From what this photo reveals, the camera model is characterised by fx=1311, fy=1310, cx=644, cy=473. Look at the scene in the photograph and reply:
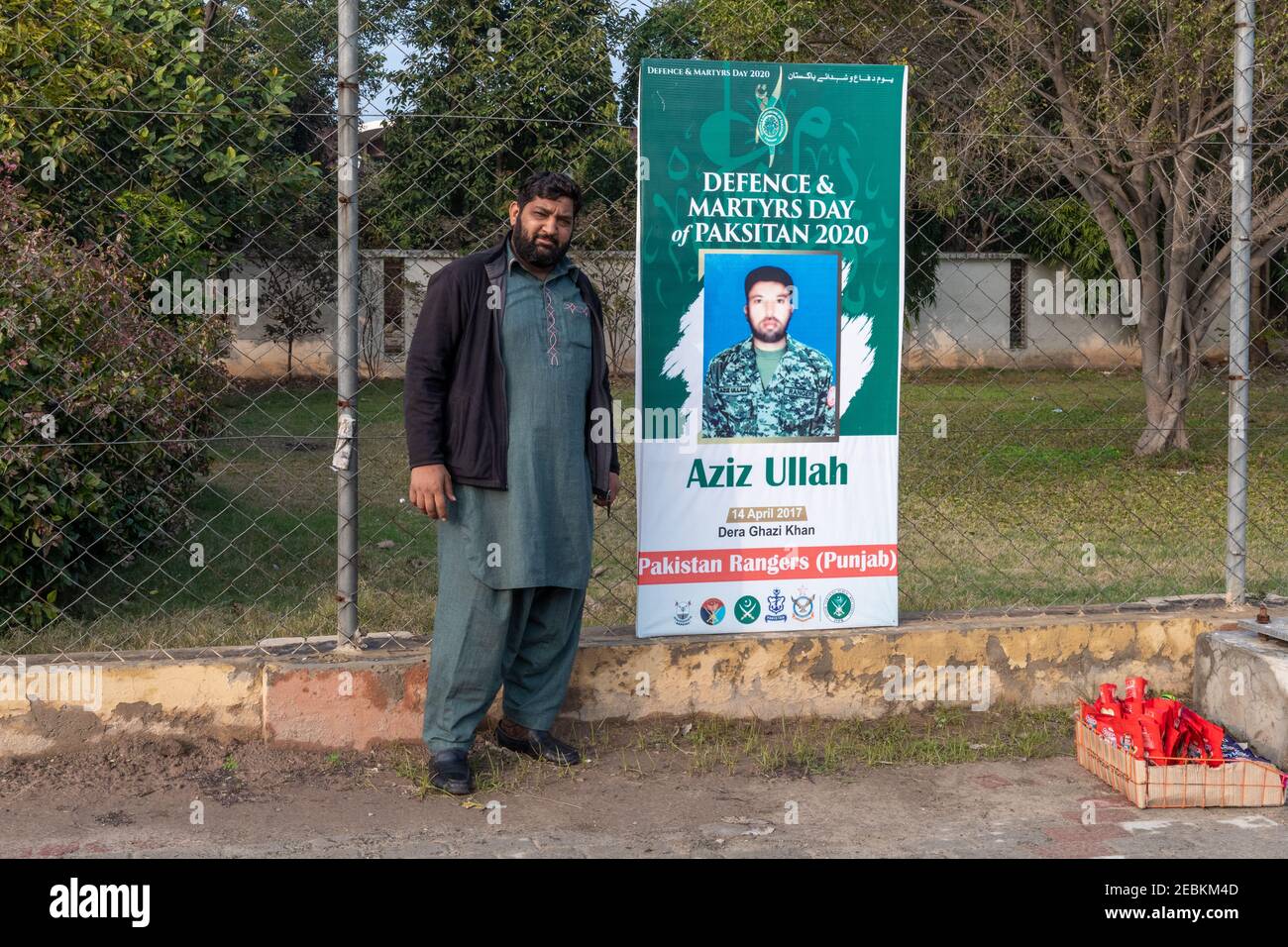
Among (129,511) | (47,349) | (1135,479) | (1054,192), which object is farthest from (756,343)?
(1054,192)

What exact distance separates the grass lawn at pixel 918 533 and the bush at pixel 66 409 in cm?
26

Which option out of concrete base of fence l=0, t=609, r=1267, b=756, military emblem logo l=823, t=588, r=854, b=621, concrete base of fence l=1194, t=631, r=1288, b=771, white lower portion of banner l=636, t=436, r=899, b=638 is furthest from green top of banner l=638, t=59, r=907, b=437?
concrete base of fence l=1194, t=631, r=1288, b=771

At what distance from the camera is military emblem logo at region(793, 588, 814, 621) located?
482 centimetres

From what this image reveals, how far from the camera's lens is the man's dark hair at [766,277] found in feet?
15.5

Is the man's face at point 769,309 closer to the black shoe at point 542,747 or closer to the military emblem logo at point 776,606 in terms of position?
the military emblem logo at point 776,606

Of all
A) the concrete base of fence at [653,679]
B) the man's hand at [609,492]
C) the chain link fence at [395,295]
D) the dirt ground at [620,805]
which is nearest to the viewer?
the dirt ground at [620,805]

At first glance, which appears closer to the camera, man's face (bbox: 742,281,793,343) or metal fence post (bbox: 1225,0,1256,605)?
man's face (bbox: 742,281,793,343)

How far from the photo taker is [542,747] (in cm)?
442

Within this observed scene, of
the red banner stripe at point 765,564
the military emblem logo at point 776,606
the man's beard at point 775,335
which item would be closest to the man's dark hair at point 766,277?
the man's beard at point 775,335

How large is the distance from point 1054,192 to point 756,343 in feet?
47.9

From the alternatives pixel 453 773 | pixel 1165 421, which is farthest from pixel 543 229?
pixel 1165 421

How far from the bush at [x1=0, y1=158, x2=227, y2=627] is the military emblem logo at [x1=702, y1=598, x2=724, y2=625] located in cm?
194

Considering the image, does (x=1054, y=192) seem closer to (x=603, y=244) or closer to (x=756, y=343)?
(x=603, y=244)

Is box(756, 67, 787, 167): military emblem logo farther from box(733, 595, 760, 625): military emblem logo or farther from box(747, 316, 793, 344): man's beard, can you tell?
box(733, 595, 760, 625): military emblem logo
